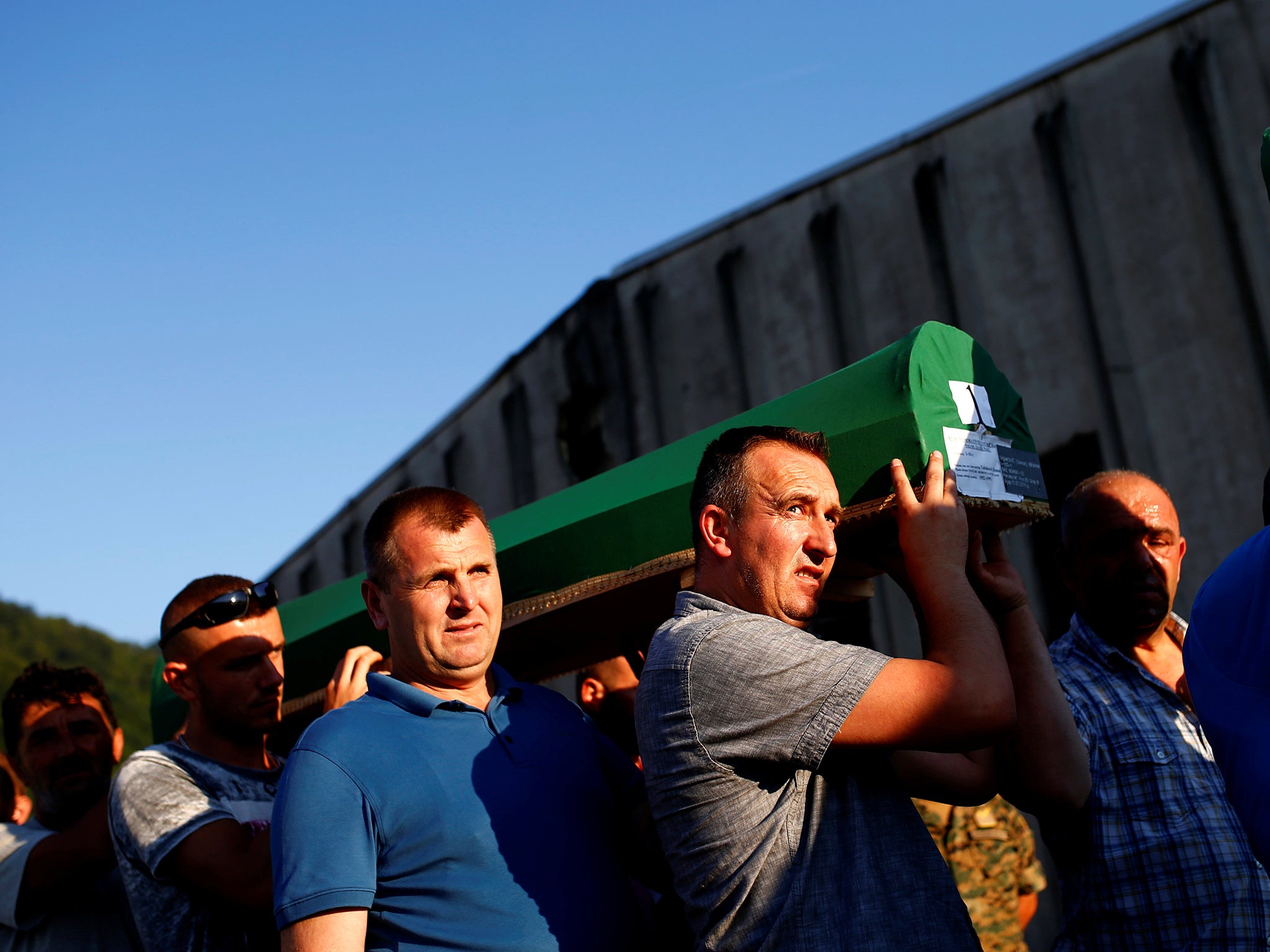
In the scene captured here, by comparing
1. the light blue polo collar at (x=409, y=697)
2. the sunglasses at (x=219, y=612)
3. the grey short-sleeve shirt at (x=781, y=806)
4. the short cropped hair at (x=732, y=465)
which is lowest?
the grey short-sleeve shirt at (x=781, y=806)

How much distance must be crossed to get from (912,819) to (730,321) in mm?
5280

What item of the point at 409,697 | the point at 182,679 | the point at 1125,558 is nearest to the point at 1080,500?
the point at 1125,558

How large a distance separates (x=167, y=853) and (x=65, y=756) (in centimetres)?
130

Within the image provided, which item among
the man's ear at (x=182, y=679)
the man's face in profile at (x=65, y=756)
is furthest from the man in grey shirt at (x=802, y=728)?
the man's face in profile at (x=65, y=756)

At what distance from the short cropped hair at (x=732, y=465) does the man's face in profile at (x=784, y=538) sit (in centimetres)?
2

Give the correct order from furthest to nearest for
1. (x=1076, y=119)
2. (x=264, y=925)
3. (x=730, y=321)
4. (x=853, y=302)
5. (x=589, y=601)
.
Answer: (x=730, y=321) → (x=853, y=302) → (x=1076, y=119) → (x=589, y=601) → (x=264, y=925)

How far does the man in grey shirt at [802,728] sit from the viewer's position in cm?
173

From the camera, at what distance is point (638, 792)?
2.32 metres

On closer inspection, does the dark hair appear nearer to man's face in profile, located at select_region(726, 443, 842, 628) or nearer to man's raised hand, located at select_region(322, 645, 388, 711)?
man's raised hand, located at select_region(322, 645, 388, 711)

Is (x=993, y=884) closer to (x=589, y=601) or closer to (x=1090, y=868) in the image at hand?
(x=1090, y=868)

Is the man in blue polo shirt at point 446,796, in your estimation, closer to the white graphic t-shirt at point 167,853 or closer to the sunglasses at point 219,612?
the white graphic t-shirt at point 167,853

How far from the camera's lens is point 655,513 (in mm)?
2785

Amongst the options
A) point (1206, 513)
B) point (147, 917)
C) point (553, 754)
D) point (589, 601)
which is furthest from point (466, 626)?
point (1206, 513)

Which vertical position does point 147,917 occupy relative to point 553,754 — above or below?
below
